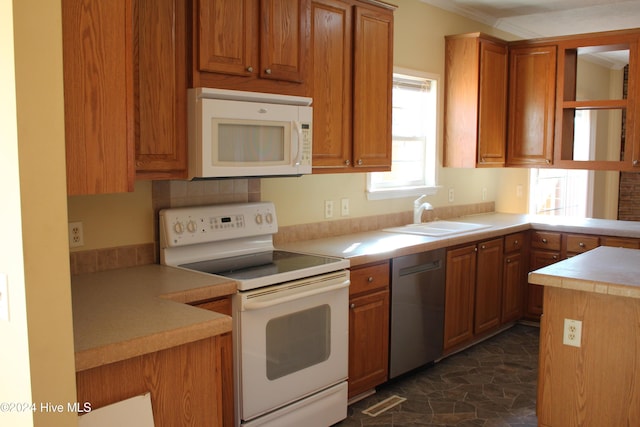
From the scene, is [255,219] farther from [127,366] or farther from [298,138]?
[127,366]

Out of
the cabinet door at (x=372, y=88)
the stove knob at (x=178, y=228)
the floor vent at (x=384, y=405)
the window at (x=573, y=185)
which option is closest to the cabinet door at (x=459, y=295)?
the floor vent at (x=384, y=405)

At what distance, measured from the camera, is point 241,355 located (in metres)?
2.56

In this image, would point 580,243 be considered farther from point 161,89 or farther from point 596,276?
point 161,89

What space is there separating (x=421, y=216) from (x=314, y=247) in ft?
4.61

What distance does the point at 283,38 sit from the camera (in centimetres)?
303

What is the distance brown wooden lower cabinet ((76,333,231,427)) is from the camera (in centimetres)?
169

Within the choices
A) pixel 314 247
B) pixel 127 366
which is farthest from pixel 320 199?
pixel 127 366

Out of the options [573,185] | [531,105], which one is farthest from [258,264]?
[573,185]

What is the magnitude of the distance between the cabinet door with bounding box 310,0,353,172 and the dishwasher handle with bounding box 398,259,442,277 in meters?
0.71

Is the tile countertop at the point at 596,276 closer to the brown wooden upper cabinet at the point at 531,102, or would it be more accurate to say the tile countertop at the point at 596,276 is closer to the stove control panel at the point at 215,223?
the stove control panel at the point at 215,223

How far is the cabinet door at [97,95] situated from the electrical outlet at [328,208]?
2.10 meters

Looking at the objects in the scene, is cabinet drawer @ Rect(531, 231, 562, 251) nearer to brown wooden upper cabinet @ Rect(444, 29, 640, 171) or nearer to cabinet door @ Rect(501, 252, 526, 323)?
cabinet door @ Rect(501, 252, 526, 323)

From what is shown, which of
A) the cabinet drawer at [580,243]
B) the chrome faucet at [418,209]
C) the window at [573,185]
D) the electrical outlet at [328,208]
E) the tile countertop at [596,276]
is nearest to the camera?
the tile countertop at [596,276]

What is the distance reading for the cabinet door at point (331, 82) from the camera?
11.2ft
